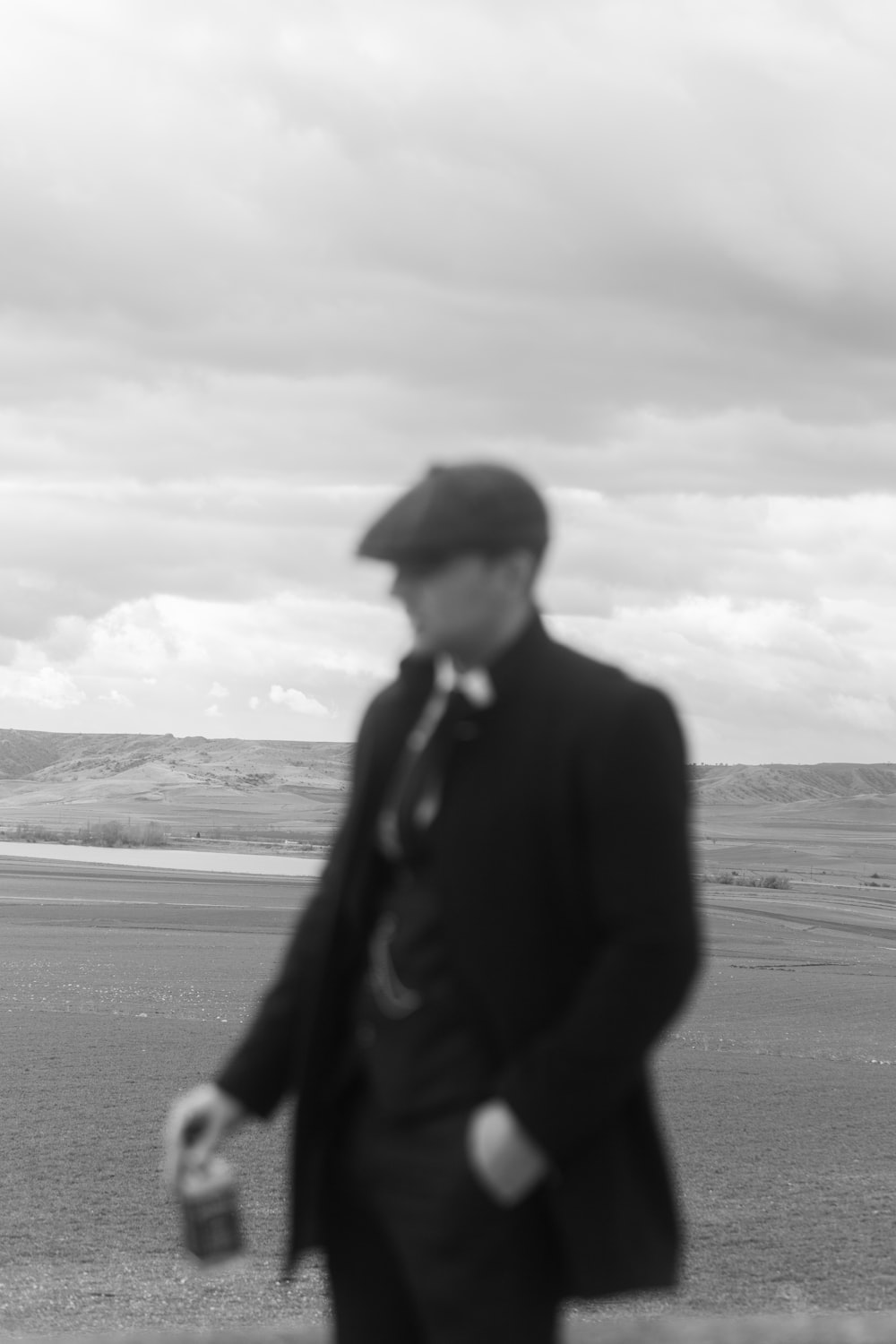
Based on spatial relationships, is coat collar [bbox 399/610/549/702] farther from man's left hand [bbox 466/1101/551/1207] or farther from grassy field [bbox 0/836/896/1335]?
grassy field [bbox 0/836/896/1335]

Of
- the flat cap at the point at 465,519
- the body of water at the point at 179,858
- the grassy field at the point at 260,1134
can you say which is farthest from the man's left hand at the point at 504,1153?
the body of water at the point at 179,858

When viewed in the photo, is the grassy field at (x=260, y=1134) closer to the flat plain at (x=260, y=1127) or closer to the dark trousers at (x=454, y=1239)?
the flat plain at (x=260, y=1127)

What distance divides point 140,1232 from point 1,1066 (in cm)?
713

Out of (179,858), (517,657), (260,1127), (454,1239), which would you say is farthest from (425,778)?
(179,858)

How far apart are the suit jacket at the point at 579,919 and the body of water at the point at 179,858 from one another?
2707 inches

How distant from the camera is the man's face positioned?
7.61ft

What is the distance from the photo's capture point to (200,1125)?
2.51 m

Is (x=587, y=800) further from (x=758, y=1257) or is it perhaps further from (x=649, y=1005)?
(x=758, y=1257)

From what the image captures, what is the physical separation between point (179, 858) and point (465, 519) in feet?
282

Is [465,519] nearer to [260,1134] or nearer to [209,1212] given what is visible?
[209,1212]

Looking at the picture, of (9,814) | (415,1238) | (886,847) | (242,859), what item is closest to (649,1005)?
(415,1238)

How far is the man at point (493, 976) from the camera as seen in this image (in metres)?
2.11

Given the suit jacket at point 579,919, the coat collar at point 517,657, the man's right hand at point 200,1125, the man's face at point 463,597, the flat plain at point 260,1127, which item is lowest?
the flat plain at point 260,1127

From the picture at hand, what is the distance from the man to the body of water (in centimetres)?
6856
